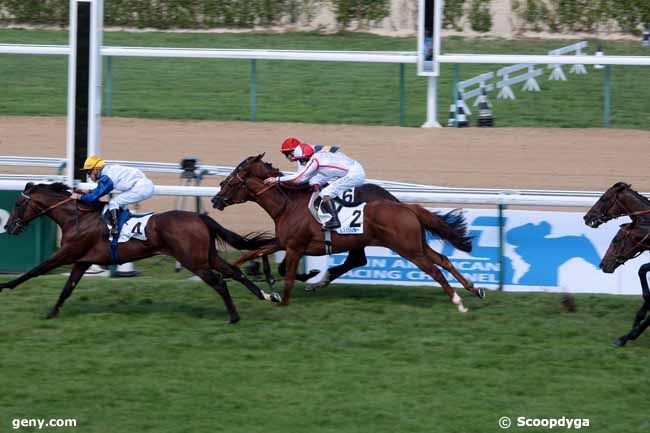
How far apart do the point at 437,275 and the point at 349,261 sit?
0.90m

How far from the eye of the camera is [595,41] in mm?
18797

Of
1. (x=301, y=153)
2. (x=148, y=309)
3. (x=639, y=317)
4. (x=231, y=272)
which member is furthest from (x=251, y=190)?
(x=639, y=317)

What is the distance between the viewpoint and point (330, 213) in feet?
32.2

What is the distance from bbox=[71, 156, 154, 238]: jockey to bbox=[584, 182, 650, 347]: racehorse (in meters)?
3.46

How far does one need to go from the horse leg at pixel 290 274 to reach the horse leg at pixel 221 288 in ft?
1.92

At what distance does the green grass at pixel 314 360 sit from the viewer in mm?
7328

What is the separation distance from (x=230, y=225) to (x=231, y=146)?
281 centimetres

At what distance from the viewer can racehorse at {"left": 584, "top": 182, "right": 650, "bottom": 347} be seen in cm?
885

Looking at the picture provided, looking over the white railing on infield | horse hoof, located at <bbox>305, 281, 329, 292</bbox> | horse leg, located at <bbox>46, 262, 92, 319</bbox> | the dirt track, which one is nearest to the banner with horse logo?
horse hoof, located at <bbox>305, 281, 329, 292</bbox>

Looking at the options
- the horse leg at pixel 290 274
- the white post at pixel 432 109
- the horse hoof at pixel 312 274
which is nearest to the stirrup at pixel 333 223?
the horse leg at pixel 290 274

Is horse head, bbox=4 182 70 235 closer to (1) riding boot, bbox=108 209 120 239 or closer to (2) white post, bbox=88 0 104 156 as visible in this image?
(1) riding boot, bbox=108 209 120 239

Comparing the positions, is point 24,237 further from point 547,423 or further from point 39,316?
point 547,423

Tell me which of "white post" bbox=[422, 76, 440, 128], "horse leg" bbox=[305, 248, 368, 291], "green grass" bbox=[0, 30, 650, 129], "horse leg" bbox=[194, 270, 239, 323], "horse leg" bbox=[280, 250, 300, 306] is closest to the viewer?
"horse leg" bbox=[194, 270, 239, 323]

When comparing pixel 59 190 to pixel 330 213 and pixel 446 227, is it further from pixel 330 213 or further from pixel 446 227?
pixel 446 227
